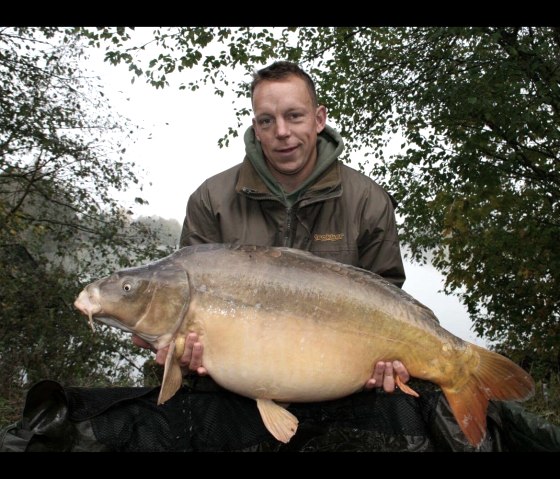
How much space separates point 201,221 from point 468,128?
2.34m

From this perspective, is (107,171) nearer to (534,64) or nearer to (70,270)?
(70,270)

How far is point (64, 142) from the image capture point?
4230 mm

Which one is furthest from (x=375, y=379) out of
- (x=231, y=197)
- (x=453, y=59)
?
(x=453, y=59)

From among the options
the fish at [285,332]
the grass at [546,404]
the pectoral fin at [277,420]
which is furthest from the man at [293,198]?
the grass at [546,404]

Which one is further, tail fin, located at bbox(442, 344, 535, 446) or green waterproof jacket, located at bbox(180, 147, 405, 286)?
green waterproof jacket, located at bbox(180, 147, 405, 286)

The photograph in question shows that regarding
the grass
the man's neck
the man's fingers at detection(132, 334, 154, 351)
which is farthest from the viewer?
the grass

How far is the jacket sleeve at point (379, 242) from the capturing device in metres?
1.95

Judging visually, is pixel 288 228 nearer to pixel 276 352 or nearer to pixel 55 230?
pixel 276 352

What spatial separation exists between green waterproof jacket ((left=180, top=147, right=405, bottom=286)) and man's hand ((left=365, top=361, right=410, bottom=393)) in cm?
42

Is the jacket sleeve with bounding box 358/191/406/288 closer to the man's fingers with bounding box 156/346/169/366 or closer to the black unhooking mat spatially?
the black unhooking mat

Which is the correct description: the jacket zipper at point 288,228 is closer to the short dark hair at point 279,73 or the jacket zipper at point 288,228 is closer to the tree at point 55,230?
the short dark hair at point 279,73

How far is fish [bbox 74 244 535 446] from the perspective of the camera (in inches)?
60.8

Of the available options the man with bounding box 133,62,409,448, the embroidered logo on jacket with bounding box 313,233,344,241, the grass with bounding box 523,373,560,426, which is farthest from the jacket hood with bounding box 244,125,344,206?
the grass with bounding box 523,373,560,426

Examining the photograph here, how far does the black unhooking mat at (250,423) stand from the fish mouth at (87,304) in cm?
29
